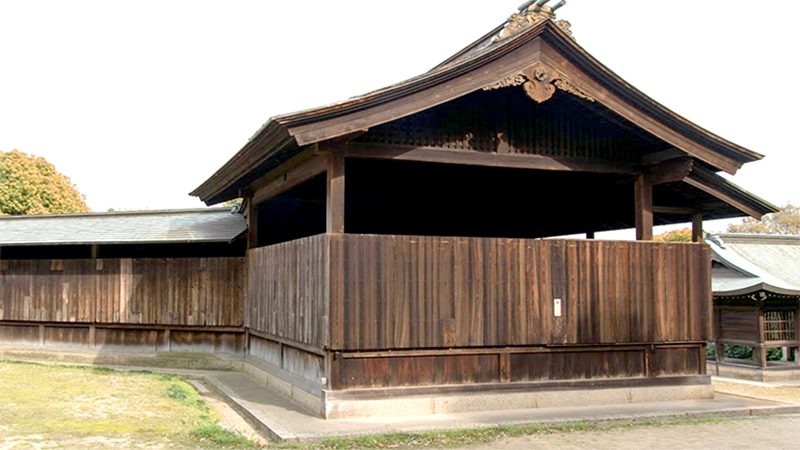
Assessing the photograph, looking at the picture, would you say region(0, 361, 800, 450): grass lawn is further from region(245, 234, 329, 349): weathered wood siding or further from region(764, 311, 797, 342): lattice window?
region(764, 311, 797, 342): lattice window

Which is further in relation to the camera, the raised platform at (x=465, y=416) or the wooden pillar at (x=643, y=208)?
the wooden pillar at (x=643, y=208)

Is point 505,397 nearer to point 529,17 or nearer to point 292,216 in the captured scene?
point 529,17

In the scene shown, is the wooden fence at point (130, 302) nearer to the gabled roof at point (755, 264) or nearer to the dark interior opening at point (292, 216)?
the dark interior opening at point (292, 216)

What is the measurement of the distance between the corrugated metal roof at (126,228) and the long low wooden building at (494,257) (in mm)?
2645

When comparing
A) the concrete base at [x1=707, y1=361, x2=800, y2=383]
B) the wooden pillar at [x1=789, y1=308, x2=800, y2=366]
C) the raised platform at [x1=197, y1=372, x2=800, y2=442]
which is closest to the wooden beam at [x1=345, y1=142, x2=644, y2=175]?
the raised platform at [x1=197, y1=372, x2=800, y2=442]

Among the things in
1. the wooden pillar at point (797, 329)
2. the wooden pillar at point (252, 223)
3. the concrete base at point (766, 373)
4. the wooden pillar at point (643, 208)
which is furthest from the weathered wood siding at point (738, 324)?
the wooden pillar at point (252, 223)

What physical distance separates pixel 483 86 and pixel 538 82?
909 mm

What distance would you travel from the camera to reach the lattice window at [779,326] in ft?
62.6

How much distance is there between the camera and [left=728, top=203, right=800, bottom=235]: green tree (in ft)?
169

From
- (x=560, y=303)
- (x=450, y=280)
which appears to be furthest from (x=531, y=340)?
(x=450, y=280)

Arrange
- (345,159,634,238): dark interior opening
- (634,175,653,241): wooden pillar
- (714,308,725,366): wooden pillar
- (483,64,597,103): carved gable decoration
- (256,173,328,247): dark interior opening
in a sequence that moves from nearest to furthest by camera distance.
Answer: (483,64,597,103): carved gable decoration, (634,175,653,241): wooden pillar, (345,159,634,238): dark interior opening, (256,173,328,247): dark interior opening, (714,308,725,366): wooden pillar

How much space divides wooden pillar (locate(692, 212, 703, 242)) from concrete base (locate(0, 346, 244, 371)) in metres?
10.2

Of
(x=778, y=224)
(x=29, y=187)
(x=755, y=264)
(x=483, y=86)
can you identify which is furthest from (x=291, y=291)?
(x=778, y=224)

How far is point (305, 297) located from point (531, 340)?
143 inches
